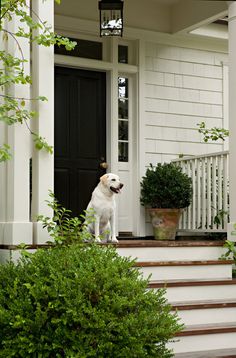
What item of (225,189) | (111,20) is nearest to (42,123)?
(111,20)

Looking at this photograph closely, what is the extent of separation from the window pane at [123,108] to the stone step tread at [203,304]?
3268 millimetres

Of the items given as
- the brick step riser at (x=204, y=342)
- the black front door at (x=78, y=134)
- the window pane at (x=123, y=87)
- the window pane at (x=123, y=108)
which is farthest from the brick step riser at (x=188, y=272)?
the window pane at (x=123, y=87)

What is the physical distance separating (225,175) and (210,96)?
1.99 m

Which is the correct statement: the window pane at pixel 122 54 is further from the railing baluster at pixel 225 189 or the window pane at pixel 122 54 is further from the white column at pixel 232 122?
the railing baluster at pixel 225 189

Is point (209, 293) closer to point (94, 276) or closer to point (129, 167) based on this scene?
point (94, 276)

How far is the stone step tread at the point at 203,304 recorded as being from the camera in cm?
541

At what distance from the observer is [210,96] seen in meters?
8.95

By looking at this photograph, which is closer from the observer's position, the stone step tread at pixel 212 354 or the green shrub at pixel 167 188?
the stone step tread at pixel 212 354

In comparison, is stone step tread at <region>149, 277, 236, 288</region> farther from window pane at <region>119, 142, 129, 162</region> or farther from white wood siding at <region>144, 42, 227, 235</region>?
window pane at <region>119, 142, 129, 162</region>

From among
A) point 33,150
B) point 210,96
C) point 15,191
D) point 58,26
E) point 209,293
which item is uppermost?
point 58,26

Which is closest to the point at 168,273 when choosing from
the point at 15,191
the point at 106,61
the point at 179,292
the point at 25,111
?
the point at 179,292

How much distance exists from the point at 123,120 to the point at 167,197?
1194 millimetres

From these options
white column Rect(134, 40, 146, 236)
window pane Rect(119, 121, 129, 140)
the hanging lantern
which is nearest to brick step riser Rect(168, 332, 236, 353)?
white column Rect(134, 40, 146, 236)

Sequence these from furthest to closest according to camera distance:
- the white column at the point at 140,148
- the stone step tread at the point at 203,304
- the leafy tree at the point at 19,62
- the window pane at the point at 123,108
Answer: the window pane at the point at 123,108, the white column at the point at 140,148, the stone step tread at the point at 203,304, the leafy tree at the point at 19,62
